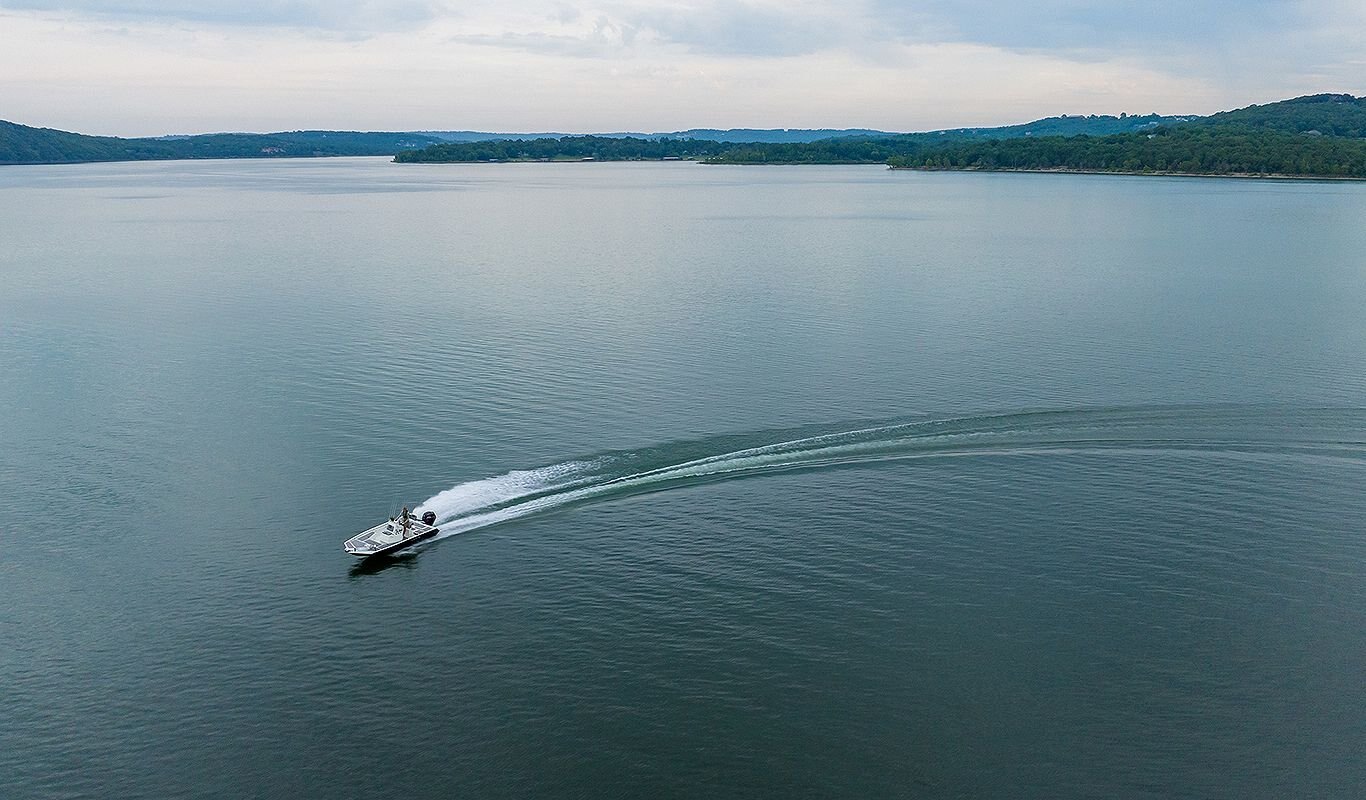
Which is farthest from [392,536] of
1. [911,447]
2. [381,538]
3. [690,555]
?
[911,447]

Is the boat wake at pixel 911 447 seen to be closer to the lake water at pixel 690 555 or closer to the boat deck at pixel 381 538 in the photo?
the lake water at pixel 690 555

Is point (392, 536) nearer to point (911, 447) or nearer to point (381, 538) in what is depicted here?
point (381, 538)

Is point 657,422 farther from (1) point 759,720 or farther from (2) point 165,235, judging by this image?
(2) point 165,235

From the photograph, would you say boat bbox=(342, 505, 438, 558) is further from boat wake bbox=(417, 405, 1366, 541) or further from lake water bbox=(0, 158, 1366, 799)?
boat wake bbox=(417, 405, 1366, 541)

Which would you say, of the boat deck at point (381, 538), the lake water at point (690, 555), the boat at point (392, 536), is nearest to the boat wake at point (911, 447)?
the lake water at point (690, 555)

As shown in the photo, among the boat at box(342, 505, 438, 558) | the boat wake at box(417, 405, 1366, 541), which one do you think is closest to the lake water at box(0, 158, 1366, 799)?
the boat wake at box(417, 405, 1366, 541)

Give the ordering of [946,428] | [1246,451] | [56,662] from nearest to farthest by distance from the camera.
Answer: [56,662], [1246,451], [946,428]

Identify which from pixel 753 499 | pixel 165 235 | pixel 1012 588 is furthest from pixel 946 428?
pixel 165 235
